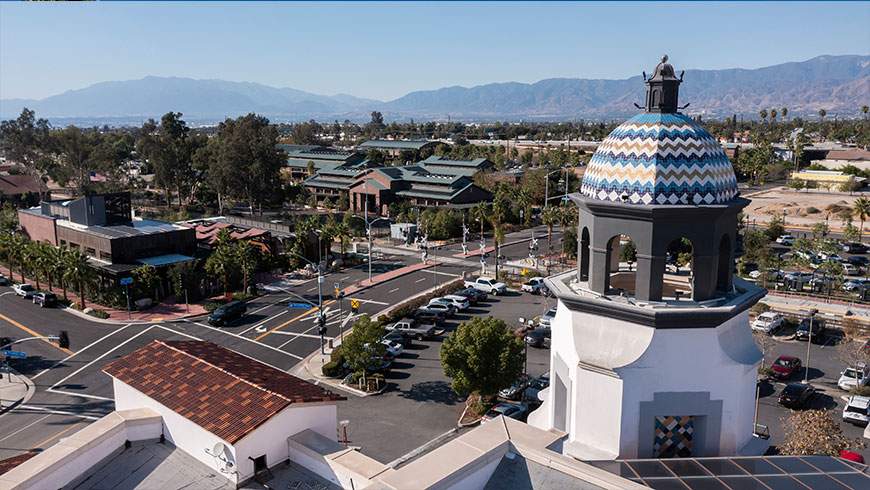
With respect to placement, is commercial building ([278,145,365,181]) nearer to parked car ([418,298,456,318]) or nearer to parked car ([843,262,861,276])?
parked car ([418,298,456,318])

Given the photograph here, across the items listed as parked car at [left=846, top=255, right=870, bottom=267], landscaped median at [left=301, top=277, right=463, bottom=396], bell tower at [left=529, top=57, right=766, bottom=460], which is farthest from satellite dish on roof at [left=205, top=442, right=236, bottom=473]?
parked car at [left=846, top=255, right=870, bottom=267]

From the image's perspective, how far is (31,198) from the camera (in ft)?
381

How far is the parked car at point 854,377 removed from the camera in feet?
125

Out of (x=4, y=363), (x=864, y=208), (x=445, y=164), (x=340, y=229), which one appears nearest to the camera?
(x=4, y=363)

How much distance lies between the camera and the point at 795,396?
3650cm

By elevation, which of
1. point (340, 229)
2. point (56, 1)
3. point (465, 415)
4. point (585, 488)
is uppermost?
point (56, 1)

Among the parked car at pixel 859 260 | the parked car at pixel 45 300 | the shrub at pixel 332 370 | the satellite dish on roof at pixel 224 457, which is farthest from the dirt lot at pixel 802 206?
the satellite dish on roof at pixel 224 457

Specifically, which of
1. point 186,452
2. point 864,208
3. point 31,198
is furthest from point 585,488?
point 31,198

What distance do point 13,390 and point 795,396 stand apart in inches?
1871

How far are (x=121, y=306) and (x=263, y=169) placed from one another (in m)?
45.9

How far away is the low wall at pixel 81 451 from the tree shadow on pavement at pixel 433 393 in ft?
79.2

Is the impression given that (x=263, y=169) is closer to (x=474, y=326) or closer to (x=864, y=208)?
(x=474, y=326)

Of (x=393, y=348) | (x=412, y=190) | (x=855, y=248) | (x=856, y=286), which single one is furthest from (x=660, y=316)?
(x=412, y=190)

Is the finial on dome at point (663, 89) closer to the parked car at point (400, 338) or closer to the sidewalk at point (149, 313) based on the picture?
the parked car at point (400, 338)
